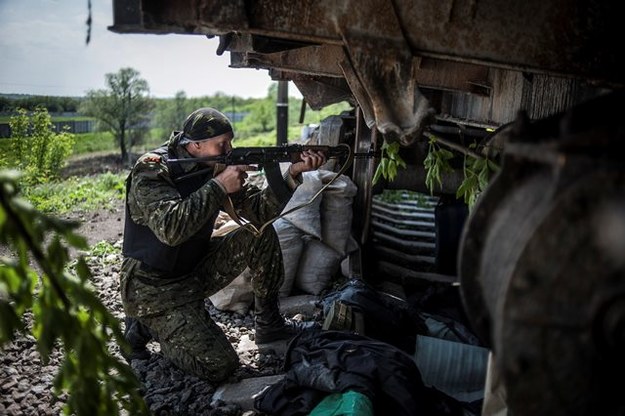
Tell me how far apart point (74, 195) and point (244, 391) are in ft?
27.2

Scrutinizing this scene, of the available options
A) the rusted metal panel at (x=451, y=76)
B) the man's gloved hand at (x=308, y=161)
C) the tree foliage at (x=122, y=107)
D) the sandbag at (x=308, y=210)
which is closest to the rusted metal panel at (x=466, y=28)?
the rusted metal panel at (x=451, y=76)

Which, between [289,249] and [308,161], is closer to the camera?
[308,161]

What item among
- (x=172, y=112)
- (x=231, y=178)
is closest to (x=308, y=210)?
(x=231, y=178)

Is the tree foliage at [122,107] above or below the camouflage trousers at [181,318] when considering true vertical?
above

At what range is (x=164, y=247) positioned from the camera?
3.46 metres

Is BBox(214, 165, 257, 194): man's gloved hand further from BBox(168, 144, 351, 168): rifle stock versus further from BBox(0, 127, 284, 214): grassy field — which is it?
BBox(0, 127, 284, 214): grassy field

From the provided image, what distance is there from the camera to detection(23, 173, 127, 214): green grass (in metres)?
8.99

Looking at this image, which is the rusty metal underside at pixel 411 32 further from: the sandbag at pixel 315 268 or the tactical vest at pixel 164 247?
the sandbag at pixel 315 268

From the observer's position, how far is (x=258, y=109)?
36031mm

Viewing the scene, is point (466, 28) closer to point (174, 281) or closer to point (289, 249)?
point (174, 281)

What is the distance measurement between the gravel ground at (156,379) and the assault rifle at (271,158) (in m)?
1.26

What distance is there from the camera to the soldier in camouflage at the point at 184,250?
11.0 feet

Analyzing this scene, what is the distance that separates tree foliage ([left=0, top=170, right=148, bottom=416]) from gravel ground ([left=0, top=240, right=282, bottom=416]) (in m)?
1.54

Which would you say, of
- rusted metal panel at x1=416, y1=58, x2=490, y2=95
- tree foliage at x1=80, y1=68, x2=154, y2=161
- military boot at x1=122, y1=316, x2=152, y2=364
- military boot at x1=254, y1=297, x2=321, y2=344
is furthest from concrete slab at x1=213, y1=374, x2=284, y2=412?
tree foliage at x1=80, y1=68, x2=154, y2=161
